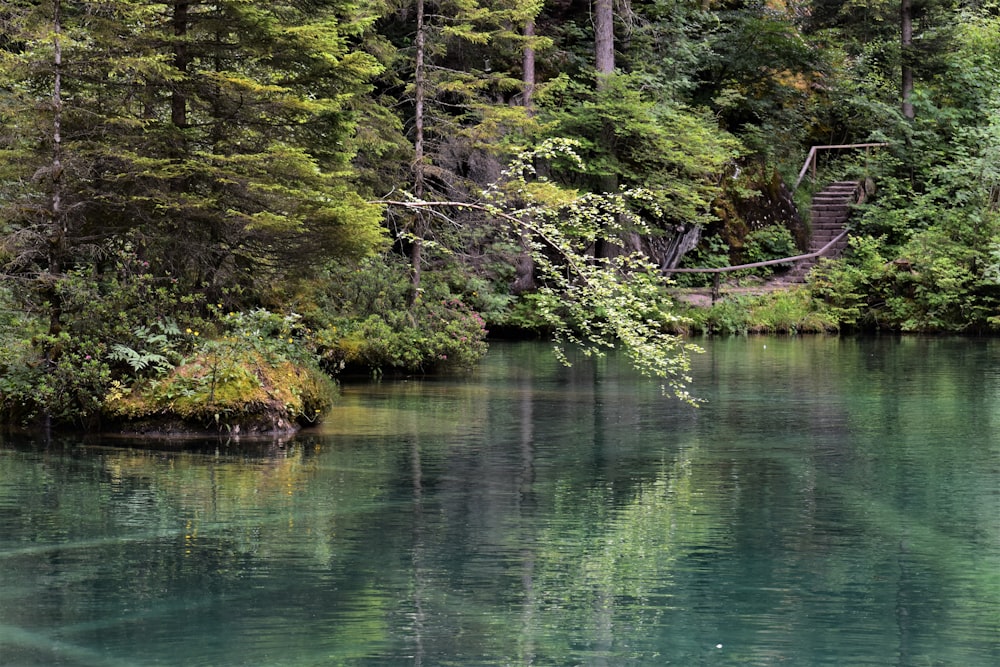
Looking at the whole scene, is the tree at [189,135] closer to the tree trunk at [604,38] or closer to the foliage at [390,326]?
the foliage at [390,326]

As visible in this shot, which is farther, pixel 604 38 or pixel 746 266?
pixel 746 266

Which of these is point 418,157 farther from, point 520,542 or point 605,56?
point 520,542

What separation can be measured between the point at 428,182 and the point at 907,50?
18203 mm

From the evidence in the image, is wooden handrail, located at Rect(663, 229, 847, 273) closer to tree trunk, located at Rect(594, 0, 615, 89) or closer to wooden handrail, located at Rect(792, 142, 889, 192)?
wooden handrail, located at Rect(792, 142, 889, 192)

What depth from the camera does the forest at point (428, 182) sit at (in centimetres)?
1503

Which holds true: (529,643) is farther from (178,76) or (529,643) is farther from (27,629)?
(178,76)

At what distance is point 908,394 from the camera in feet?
61.4

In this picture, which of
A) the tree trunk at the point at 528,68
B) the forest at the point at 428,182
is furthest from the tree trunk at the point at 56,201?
the tree trunk at the point at 528,68

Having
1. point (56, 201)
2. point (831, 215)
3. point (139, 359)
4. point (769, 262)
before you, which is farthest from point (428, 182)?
point (831, 215)

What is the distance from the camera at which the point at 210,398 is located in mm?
14695

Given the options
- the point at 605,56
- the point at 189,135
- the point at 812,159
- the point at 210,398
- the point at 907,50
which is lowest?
the point at 210,398

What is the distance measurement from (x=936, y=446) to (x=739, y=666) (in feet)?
26.6

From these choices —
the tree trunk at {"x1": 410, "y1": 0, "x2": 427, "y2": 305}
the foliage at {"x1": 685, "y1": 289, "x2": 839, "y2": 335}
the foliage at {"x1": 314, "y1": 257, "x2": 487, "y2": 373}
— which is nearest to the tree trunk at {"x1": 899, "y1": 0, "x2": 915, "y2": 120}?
the foliage at {"x1": 685, "y1": 289, "x2": 839, "y2": 335}

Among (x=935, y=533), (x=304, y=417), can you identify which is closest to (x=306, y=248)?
(x=304, y=417)
